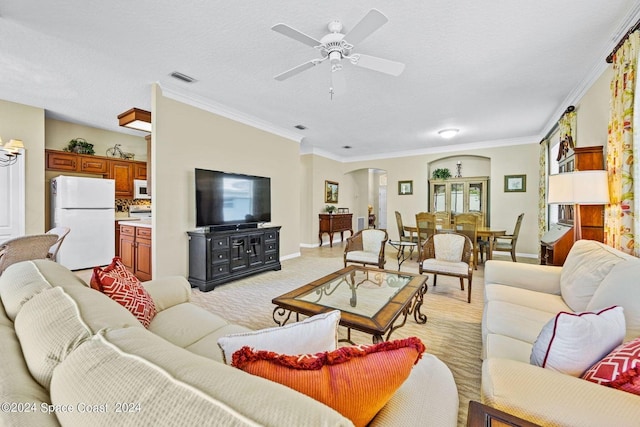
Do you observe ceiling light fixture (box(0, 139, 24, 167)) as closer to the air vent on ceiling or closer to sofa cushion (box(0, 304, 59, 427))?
the air vent on ceiling

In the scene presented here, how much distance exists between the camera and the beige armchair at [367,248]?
3.94 metres

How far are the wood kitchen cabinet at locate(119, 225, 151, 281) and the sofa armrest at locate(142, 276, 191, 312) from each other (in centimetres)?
206

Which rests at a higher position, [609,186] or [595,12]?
[595,12]

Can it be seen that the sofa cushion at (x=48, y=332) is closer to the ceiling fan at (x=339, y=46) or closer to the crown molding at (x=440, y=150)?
the ceiling fan at (x=339, y=46)

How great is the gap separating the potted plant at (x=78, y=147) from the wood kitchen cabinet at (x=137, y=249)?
2.15m

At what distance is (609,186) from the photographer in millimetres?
2355

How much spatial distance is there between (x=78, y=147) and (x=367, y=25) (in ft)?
18.9

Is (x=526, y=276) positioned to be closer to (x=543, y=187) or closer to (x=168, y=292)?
(x=168, y=292)

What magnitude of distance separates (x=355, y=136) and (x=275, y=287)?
372 cm

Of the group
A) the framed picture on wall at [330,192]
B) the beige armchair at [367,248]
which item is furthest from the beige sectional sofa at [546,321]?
the framed picture on wall at [330,192]

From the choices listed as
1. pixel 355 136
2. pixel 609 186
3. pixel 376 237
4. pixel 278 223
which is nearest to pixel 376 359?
pixel 609 186

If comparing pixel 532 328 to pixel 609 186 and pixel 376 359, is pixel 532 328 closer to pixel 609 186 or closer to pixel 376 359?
pixel 376 359

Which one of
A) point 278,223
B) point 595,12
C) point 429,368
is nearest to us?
point 429,368

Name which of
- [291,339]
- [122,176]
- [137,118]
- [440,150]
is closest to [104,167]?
[122,176]
